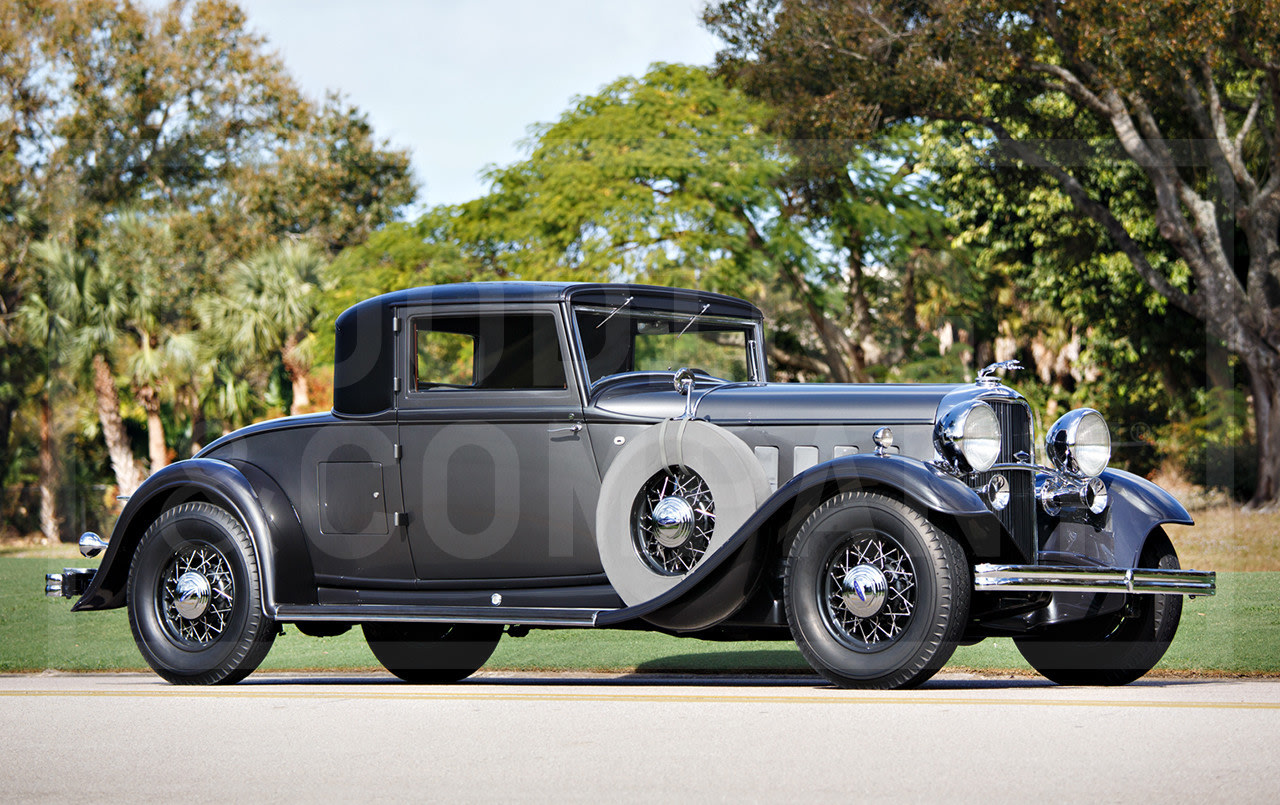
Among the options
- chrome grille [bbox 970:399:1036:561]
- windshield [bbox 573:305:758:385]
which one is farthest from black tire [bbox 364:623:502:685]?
chrome grille [bbox 970:399:1036:561]

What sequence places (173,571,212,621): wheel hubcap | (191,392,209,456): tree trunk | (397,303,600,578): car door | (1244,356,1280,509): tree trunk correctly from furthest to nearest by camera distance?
1. (191,392,209,456): tree trunk
2. (1244,356,1280,509): tree trunk
3. (173,571,212,621): wheel hubcap
4. (397,303,600,578): car door

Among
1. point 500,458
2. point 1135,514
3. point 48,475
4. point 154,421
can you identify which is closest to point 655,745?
point 500,458

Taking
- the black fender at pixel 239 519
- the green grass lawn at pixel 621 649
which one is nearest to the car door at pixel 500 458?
the black fender at pixel 239 519

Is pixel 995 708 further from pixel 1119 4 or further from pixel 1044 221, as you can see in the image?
pixel 1044 221

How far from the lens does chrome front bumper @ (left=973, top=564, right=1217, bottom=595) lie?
590cm

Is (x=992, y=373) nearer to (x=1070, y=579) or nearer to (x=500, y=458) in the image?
(x=1070, y=579)

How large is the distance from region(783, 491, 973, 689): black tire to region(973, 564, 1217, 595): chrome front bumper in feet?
0.35

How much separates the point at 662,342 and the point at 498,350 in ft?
3.10

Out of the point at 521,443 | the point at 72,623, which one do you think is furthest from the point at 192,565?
the point at 72,623

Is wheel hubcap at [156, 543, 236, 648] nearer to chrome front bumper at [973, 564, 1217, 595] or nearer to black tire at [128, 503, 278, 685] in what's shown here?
black tire at [128, 503, 278, 685]

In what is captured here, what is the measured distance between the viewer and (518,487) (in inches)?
288

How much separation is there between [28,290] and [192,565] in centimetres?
3291

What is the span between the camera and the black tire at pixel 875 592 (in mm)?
5914

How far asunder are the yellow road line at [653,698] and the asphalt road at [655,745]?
0.06ft
